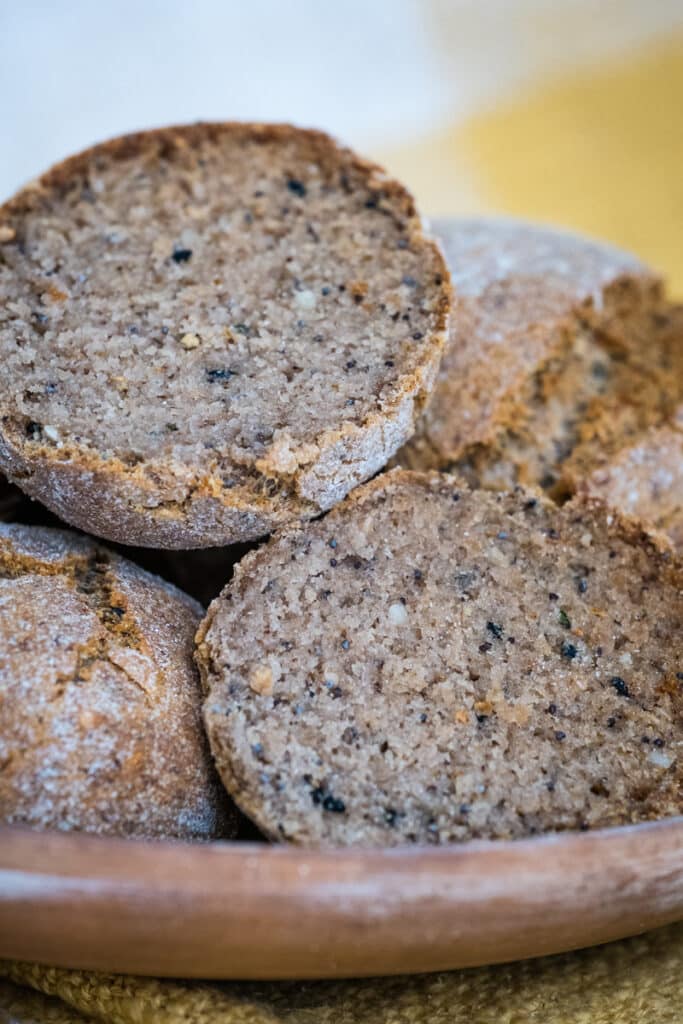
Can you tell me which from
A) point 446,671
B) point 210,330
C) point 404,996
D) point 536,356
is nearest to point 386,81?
point 536,356

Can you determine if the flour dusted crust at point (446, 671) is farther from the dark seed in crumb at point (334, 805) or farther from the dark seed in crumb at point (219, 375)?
the dark seed in crumb at point (219, 375)

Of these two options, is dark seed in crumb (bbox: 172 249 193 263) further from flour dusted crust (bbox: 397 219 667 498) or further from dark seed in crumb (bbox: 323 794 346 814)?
dark seed in crumb (bbox: 323 794 346 814)

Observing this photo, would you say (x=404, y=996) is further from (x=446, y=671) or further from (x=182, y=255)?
(x=182, y=255)

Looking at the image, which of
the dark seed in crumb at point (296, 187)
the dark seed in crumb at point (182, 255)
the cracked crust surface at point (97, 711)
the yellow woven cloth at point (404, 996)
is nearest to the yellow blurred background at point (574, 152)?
the dark seed in crumb at point (296, 187)

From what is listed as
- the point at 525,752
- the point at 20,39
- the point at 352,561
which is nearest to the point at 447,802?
the point at 525,752

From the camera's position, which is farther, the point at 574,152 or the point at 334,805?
the point at 574,152

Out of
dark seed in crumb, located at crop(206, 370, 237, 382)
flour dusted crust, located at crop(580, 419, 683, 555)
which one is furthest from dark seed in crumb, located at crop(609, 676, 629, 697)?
dark seed in crumb, located at crop(206, 370, 237, 382)
